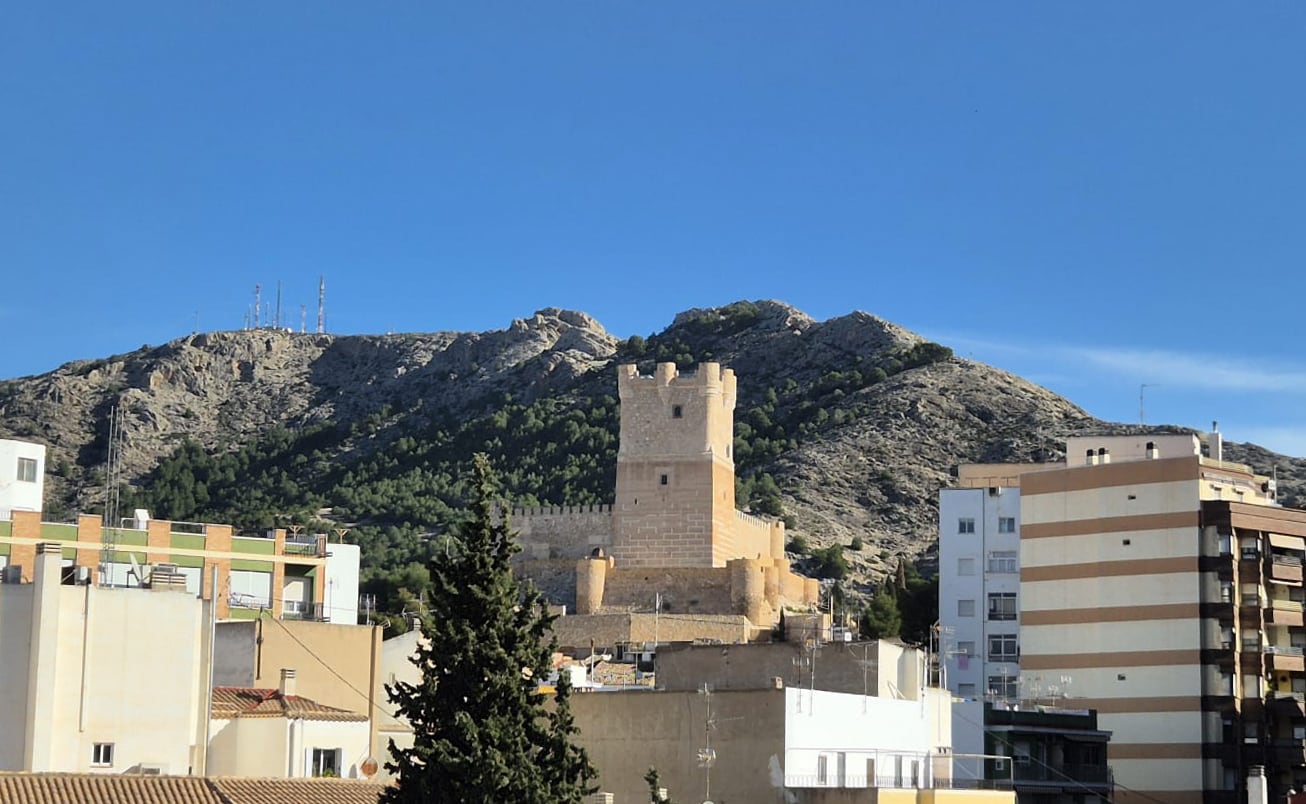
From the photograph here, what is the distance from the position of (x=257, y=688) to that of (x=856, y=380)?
10900cm

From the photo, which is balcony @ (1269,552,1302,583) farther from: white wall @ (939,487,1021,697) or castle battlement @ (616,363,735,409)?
castle battlement @ (616,363,735,409)

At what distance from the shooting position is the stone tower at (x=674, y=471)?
85.9 metres

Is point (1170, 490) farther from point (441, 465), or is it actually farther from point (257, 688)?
point (441, 465)

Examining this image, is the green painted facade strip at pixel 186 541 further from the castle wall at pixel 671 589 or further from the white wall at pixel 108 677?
the castle wall at pixel 671 589

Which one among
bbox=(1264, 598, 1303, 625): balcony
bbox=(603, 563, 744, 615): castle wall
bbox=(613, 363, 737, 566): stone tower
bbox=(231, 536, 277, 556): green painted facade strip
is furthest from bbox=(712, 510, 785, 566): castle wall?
bbox=(231, 536, 277, 556): green painted facade strip

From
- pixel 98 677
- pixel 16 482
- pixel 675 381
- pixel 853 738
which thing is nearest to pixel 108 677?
pixel 98 677

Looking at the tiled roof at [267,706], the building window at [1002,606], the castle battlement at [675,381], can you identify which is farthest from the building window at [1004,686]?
the tiled roof at [267,706]

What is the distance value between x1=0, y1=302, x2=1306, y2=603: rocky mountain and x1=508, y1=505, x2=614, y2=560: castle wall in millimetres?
8212

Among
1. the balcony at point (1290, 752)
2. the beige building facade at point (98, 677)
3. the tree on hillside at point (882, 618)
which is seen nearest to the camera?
the beige building facade at point (98, 677)

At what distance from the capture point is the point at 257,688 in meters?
34.3

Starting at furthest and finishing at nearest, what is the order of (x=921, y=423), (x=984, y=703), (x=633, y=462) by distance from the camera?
(x=921, y=423), (x=633, y=462), (x=984, y=703)

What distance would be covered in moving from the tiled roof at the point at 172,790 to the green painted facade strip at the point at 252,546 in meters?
26.0

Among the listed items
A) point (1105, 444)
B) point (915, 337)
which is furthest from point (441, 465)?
point (1105, 444)

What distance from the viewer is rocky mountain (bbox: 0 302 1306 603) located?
409 feet
